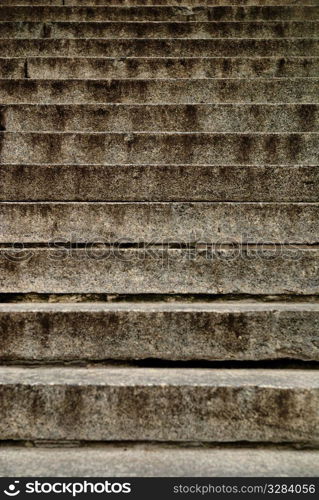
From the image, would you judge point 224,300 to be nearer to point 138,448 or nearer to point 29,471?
point 138,448

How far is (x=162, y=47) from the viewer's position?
3938 millimetres

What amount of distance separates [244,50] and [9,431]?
11.8 ft

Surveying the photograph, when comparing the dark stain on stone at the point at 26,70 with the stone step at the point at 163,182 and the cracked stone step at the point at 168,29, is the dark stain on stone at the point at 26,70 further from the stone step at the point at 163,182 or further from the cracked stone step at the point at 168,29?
the stone step at the point at 163,182

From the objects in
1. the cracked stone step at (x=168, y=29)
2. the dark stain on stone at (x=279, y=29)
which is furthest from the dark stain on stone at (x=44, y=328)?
the dark stain on stone at (x=279, y=29)

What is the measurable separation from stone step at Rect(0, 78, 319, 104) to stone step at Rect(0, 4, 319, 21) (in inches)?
60.5

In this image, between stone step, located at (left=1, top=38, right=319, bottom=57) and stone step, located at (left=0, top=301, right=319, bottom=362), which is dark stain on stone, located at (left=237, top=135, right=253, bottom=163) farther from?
stone step, located at (left=1, top=38, right=319, bottom=57)

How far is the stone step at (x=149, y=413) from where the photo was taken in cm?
159

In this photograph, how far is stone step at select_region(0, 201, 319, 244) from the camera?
2281 millimetres

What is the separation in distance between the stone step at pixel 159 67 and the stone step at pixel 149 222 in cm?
185

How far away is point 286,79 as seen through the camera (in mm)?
3336

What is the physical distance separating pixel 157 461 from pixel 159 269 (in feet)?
2.87

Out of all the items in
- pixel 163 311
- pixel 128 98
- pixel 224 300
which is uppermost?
pixel 128 98

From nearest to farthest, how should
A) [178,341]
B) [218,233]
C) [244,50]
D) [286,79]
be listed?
[178,341] → [218,233] → [286,79] → [244,50]

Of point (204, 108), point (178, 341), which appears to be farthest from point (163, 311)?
point (204, 108)
